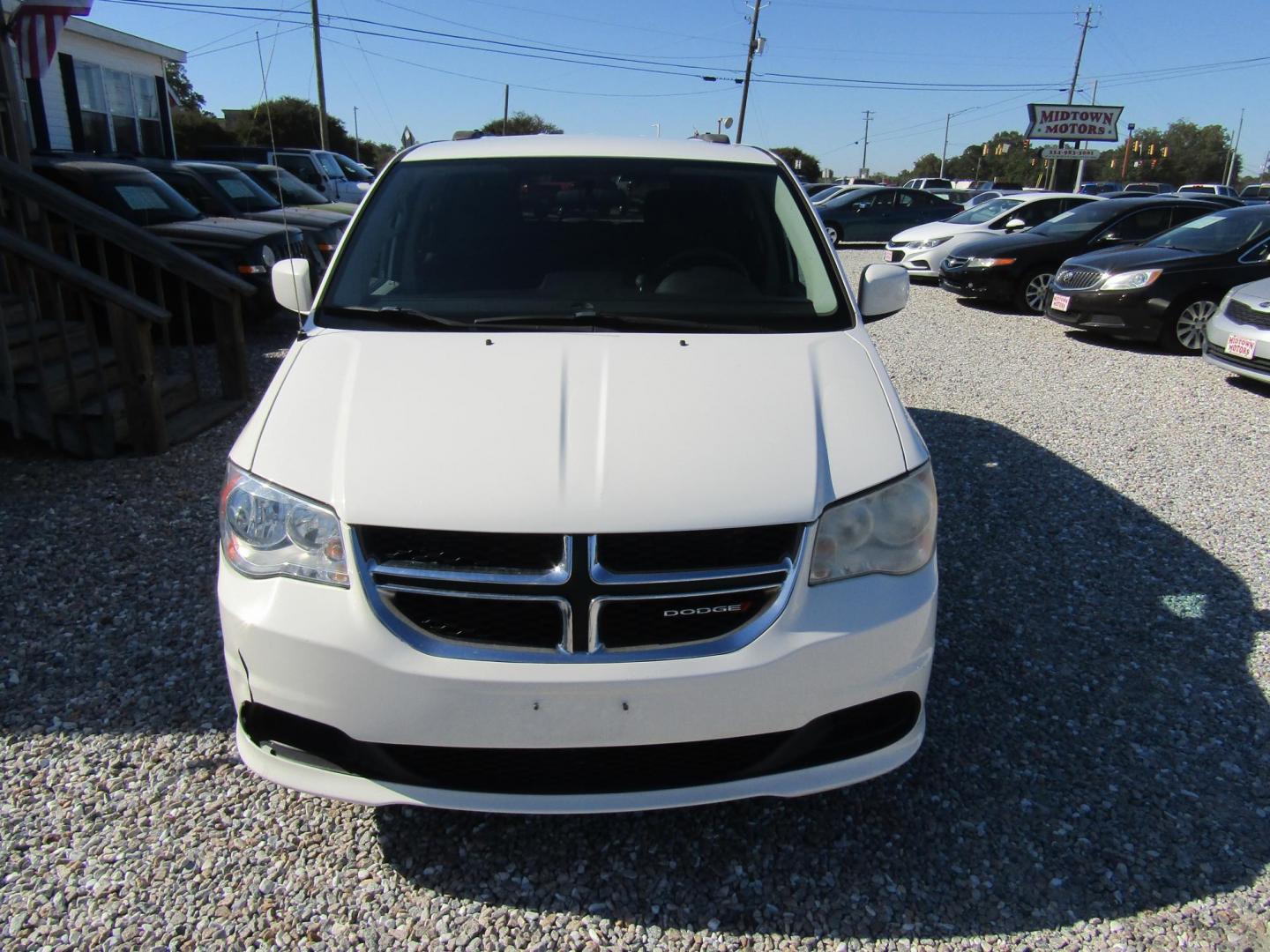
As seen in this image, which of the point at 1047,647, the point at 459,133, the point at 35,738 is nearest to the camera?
the point at 35,738

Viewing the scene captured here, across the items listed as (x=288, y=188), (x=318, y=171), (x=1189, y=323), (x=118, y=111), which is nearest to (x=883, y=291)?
(x=1189, y=323)

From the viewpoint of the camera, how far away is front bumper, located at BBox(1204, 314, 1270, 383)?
7418 mm

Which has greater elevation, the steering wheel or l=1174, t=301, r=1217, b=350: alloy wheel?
the steering wheel

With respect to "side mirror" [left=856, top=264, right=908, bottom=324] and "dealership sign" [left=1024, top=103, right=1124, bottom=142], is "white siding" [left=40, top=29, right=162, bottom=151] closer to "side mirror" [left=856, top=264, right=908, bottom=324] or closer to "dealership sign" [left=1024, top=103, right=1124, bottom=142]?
"side mirror" [left=856, top=264, right=908, bottom=324]

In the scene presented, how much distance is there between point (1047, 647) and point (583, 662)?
2279mm

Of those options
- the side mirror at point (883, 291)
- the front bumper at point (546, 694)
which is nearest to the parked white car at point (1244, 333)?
the side mirror at point (883, 291)

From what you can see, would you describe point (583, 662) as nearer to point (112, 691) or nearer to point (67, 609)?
point (112, 691)

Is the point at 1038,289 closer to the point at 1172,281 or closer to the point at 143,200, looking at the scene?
the point at 1172,281

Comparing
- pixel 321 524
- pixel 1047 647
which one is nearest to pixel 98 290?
pixel 321 524

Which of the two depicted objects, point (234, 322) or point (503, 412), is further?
point (234, 322)

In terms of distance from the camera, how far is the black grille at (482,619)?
80.7 inches

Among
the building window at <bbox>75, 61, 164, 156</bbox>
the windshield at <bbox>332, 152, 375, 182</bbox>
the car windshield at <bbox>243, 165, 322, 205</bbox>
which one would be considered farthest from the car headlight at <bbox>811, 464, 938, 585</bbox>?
the building window at <bbox>75, 61, 164, 156</bbox>

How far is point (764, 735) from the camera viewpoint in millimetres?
2129

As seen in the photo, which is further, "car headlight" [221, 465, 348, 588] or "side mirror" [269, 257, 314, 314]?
"side mirror" [269, 257, 314, 314]
